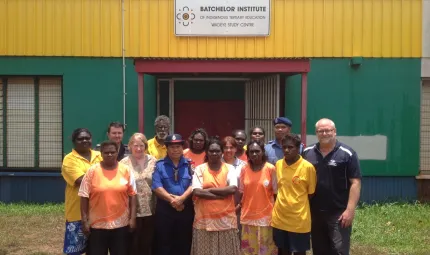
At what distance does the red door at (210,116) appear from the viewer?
10086 millimetres

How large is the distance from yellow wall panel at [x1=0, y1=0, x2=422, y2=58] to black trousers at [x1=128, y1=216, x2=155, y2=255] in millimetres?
4981

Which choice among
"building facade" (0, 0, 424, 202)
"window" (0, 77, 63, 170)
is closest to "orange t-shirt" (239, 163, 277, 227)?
"building facade" (0, 0, 424, 202)

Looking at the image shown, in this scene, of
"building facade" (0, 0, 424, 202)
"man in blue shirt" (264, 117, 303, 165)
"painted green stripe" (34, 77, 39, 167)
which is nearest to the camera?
"man in blue shirt" (264, 117, 303, 165)

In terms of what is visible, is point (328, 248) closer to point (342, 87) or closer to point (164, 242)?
point (164, 242)

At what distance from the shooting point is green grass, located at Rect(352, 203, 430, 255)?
701 cm

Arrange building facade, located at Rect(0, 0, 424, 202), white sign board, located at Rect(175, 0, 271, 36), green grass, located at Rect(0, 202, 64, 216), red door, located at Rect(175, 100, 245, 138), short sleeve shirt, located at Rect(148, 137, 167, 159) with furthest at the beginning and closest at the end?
red door, located at Rect(175, 100, 245, 138) → building facade, located at Rect(0, 0, 424, 202) → white sign board, located at Rect(175, 0, 271, 36) → green grass, located at Rect(0, 202, 64, 216) → short sleeve shirt, located at Rect(148, 137, 167, 159)

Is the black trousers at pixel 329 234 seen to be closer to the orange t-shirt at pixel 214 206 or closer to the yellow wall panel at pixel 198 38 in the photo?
the orange t-shirt at pixel 214 206

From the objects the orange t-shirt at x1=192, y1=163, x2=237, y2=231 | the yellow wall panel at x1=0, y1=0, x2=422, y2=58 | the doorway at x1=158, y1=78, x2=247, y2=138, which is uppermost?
the yellow wall panel at x1=0, y1=0, x2=422, y2=58

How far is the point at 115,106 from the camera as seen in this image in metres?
9.71

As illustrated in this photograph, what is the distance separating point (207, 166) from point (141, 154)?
708 mm

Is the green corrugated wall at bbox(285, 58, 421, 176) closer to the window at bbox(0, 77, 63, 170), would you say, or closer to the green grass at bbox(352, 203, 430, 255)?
the green grass at bbox(352, 203, 430, 255)

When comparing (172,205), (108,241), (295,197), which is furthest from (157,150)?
(295,197)

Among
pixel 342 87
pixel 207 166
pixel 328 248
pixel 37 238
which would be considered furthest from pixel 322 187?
pixel 342 87

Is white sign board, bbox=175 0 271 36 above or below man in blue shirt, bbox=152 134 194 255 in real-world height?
above
